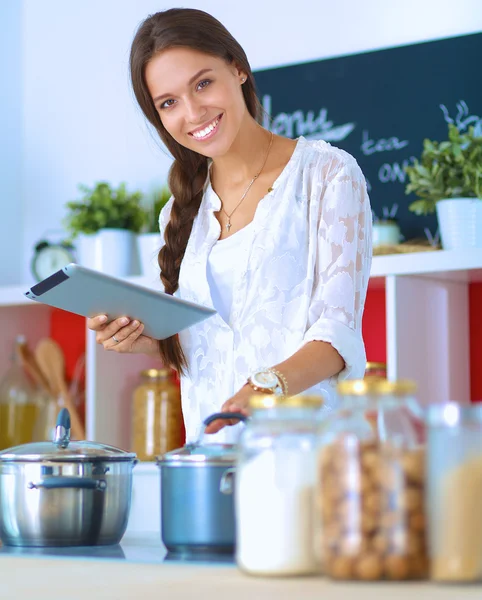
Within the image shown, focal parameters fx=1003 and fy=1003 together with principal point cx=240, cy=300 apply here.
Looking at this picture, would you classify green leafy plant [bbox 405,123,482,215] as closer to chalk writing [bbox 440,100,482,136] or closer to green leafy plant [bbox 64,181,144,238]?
chalk writing [bbox 440,100,482,136]

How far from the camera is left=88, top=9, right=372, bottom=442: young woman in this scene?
180 centimetres

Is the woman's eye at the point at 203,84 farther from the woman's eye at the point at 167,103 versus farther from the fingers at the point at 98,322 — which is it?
the fingers at the point at 98,322

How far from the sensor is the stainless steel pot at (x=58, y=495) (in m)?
1.33

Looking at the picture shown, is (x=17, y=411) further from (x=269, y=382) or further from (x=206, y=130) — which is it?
(x=269, y=382)

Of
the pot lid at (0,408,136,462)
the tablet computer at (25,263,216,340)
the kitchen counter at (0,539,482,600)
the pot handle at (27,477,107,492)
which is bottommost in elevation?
the kitchen counter at (0,539,482,600)

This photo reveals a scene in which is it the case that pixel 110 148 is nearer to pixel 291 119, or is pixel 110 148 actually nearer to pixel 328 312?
pixel 291 119

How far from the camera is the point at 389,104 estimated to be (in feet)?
10.2

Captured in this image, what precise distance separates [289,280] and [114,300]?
0.39 m

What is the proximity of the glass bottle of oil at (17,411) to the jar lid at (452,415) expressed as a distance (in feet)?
9.62

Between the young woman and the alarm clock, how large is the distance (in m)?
1.65

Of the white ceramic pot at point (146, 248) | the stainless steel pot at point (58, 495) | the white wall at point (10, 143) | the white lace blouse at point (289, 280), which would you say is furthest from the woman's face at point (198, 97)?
the white wall at point (10, 143)

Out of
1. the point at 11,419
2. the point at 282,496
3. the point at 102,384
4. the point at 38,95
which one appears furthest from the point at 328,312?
the point at 38,95

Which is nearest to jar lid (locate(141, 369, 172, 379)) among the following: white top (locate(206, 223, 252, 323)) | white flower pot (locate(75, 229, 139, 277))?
white flower pot (locate(75, 229, 139, 277))

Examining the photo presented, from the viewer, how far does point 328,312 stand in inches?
68.5
